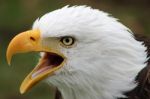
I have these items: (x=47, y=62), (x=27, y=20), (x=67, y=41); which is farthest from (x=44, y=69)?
(x=27, y=20)

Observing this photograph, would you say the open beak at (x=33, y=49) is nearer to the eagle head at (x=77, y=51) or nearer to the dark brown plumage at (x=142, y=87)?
the eagle head at (x=77, y=51)

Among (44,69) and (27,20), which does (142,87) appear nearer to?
(44,69)

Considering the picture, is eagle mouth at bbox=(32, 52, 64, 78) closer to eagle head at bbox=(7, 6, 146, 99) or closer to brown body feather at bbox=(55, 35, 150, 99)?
eagle head at bbox=(7, 6, 146, 99)

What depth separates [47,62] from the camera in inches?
192

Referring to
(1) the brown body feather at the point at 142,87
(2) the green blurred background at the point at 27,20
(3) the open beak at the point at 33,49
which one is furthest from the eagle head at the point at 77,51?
(2) the green blurred background at the point at 27,20

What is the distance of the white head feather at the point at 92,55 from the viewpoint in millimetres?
4777

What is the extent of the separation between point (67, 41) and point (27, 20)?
18.4ft

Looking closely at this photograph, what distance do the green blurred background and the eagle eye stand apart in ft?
12.1

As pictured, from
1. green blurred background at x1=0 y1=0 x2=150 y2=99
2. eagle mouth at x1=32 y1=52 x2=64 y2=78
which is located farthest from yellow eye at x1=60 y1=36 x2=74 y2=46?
→ green blurred background at x1=0 y1=0 x2=150 y2=99

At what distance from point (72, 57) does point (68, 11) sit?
1.00ft

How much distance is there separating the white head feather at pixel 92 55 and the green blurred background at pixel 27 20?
3.55 metres

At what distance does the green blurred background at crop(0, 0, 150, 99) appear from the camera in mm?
8688

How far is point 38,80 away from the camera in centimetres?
482

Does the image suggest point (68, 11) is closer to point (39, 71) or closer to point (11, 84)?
point (39, 71)
